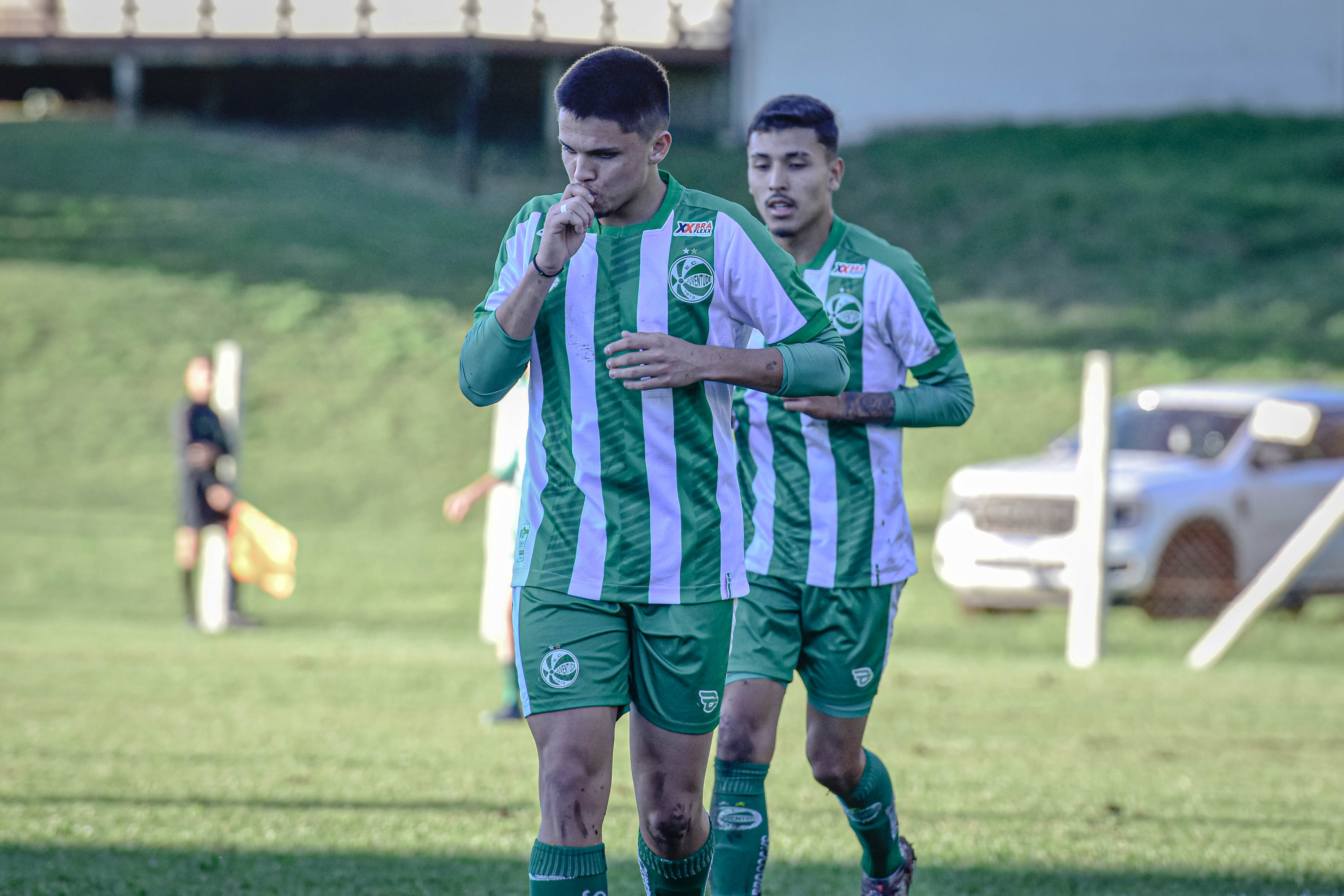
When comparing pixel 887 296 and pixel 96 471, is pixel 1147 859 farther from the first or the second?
pixel 96 471

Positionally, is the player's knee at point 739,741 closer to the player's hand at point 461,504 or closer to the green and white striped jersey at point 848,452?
the green and white striped jersey at point 848,452

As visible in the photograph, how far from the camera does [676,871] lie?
3.84 m

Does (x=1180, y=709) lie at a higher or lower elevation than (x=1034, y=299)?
lower

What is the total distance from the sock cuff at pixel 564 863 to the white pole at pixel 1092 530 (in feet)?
29.8

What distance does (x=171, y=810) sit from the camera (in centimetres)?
634

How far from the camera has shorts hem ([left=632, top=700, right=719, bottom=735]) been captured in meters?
3.74

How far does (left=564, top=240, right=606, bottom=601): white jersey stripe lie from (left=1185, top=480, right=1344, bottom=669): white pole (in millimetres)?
8429

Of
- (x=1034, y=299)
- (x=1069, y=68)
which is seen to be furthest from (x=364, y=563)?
(x=1069, y=68)

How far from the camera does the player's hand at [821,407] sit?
4812 millimetres

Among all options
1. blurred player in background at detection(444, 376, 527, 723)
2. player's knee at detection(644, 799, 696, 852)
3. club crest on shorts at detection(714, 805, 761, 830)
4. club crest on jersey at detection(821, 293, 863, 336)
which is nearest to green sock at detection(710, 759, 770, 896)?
club crest on shorts at detection(714, 805, 761, 830)

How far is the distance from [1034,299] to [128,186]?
67.8 ft

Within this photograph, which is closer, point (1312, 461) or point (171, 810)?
point (171, 810)

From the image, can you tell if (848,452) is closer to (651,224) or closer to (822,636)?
(822,636)

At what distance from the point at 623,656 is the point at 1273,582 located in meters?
8.65
